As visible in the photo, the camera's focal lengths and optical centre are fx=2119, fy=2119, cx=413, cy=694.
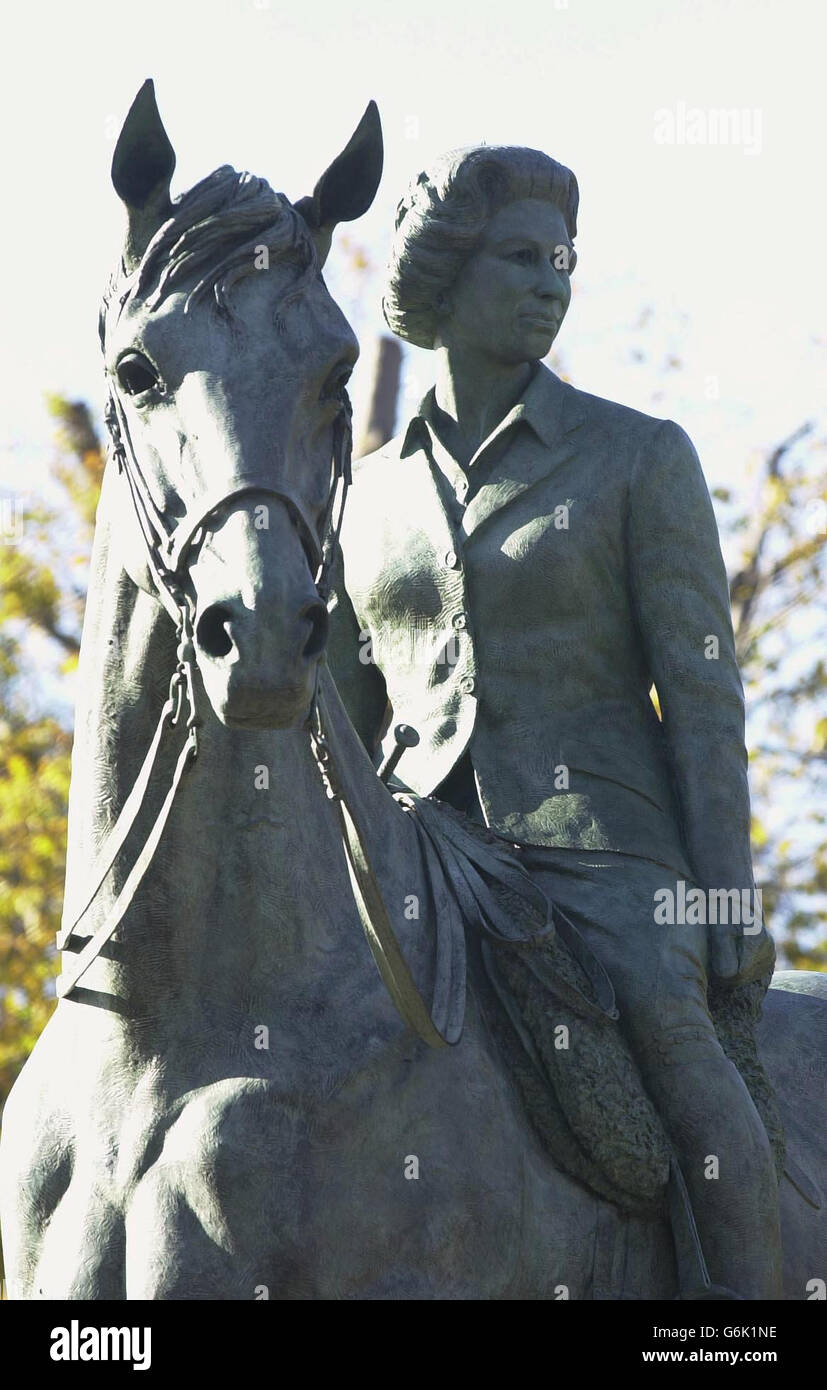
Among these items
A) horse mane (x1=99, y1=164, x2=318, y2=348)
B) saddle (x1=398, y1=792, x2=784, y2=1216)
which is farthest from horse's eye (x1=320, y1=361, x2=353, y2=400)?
saddle (x1=398, y1=792, x2=784, y2=1216)

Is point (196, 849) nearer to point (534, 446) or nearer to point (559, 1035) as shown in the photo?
point (559, 1035)

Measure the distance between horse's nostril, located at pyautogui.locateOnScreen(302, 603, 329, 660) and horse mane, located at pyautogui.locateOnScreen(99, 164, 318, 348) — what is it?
0.63 m

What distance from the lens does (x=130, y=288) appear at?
12.6ft

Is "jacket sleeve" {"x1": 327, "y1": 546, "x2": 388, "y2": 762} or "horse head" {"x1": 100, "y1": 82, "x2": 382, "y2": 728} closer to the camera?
"horse head" {"x1": 100, "y1": 82, "x2": 382, "y2": 728}

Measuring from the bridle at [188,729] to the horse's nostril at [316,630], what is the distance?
0.06 m

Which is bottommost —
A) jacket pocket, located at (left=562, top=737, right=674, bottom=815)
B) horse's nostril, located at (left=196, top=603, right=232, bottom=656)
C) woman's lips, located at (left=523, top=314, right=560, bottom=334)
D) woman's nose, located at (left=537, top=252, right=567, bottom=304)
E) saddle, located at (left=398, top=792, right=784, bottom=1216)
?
saddle, located at (left=398, top=792, right=784, bottom=1216)

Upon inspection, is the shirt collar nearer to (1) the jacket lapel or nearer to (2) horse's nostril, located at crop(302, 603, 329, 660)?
(1) the jacket lapel

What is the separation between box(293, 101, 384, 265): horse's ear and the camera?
4121mm

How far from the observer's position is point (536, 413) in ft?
17.5

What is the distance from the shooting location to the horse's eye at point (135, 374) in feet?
12.3

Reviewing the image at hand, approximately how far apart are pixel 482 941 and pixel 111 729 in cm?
103

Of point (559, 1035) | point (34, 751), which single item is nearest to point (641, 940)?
point (559, 1035)

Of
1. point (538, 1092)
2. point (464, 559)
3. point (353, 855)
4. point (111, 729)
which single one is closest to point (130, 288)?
point (111, 729)

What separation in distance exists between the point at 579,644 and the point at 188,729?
1542 mm
